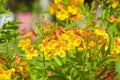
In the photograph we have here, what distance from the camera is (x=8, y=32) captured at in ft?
9.56

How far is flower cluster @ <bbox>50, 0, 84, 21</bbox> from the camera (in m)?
3.23

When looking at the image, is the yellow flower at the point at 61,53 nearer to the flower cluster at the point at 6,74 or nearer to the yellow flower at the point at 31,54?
the yellow flower at the point at 31,54

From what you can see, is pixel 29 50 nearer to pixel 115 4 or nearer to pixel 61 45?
pixel 61 45

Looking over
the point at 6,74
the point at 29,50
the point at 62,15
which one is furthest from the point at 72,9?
the point at 6,74

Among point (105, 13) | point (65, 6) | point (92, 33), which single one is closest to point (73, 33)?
point (92, 33)

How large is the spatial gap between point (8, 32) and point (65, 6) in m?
0.73

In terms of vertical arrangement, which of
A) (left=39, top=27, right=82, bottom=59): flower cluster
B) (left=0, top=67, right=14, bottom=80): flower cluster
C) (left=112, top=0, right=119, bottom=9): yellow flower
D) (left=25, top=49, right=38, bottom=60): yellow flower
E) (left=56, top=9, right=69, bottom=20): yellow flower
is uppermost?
(left=112, top=0, right=119, bottom=9): yellow flower

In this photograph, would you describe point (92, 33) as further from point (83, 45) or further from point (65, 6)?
point (65, 6)

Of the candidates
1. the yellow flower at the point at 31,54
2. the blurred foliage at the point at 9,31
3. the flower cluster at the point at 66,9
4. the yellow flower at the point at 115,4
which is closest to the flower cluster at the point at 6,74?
the yellow flower at the point at 31,54

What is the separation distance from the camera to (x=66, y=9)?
3494 mm

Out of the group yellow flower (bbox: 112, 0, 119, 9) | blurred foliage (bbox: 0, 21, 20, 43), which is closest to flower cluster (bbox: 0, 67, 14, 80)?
blurred foliage (bbox: 0, 21, 20, 43)

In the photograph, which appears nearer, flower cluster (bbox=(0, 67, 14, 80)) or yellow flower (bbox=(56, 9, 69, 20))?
flower cluster (bbox=(0, 67, 14, 80))

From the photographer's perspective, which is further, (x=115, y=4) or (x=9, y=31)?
(x=115, y=4)

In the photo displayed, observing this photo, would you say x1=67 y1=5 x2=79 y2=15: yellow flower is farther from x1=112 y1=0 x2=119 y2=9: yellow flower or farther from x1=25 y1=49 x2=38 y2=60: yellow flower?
x1=25 y1=49 x2=38 y2=60: yellow flower
